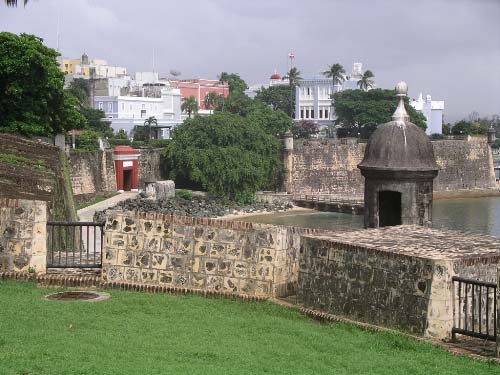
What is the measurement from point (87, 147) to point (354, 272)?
45.7m

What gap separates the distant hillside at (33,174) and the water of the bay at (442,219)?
88.2 feet

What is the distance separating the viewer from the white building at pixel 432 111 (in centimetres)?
9219

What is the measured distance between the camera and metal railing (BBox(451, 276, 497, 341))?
26.5ft

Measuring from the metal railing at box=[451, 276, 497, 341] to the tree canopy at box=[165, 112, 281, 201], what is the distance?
1765 inches

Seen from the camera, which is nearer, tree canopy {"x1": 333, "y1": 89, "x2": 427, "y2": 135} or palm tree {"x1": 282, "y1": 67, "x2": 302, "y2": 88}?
tree canopy {"x1": 333, "y1": 89, "x2": 427, "y2": 135}

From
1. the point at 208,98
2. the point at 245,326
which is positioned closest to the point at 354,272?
the point at 245,326

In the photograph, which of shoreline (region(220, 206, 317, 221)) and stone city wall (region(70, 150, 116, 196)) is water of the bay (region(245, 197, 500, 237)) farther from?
stone city wall (region(70, 150, 116, 196))

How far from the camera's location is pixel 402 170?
12.6 metres

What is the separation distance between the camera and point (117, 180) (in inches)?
2084

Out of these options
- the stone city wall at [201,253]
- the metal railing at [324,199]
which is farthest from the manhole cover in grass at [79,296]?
the metal railing at [324,199]

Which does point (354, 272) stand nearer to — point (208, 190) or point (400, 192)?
point (400, 192)

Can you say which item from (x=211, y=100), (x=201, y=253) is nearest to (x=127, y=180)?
(x=211, y=100)

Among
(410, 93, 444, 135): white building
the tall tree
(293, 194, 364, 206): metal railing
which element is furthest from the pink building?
(293, 194, 364, 206): metal railing

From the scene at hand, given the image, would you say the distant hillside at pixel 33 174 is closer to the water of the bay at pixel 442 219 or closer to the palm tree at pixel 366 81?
the water of the bay at pixel 442 219
